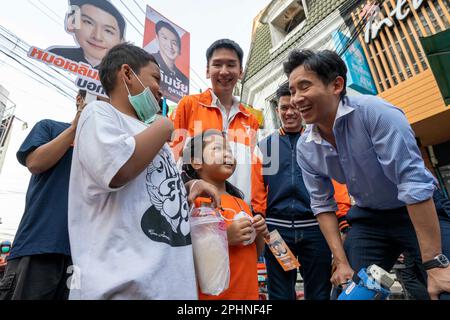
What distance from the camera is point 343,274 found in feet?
5.89

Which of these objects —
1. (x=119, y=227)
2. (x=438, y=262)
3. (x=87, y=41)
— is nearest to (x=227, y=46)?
(x=119, y=227)

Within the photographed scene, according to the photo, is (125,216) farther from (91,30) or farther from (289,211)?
(91,30)

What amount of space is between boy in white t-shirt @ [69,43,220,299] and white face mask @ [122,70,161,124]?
0.07 metres

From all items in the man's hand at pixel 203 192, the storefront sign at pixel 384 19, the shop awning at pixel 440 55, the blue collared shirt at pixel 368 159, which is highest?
the storefront sign at pixel 384 19

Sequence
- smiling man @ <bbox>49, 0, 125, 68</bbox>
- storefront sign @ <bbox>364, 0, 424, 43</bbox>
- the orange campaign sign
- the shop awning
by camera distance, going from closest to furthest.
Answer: the shop awning < smiling man @ <bbox>49, 0, 125, 68</bbox> < storefront sign @ <bbox>364, 0, 424, 43</bbox> < the orange campaign sign

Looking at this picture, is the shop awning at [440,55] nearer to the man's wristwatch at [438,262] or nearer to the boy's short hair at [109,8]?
the man's wristwatch at [438,262]

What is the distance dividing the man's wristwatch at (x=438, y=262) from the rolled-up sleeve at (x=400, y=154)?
0.29m

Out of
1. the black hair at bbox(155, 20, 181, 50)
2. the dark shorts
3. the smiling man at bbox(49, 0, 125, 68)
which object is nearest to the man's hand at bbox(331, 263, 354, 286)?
the dark shorts

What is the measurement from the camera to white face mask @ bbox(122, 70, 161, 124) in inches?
51.4

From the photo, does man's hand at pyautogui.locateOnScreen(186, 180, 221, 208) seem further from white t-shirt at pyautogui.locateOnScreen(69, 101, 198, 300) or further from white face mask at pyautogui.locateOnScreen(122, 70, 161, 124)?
white face mask at pyautogui.locateOnScreen(122, 70, 161, 124)

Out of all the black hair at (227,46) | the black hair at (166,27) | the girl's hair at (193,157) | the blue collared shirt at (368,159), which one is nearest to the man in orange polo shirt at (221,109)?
the black hair at (227,46)

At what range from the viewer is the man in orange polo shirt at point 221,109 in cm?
251

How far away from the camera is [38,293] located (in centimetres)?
142
